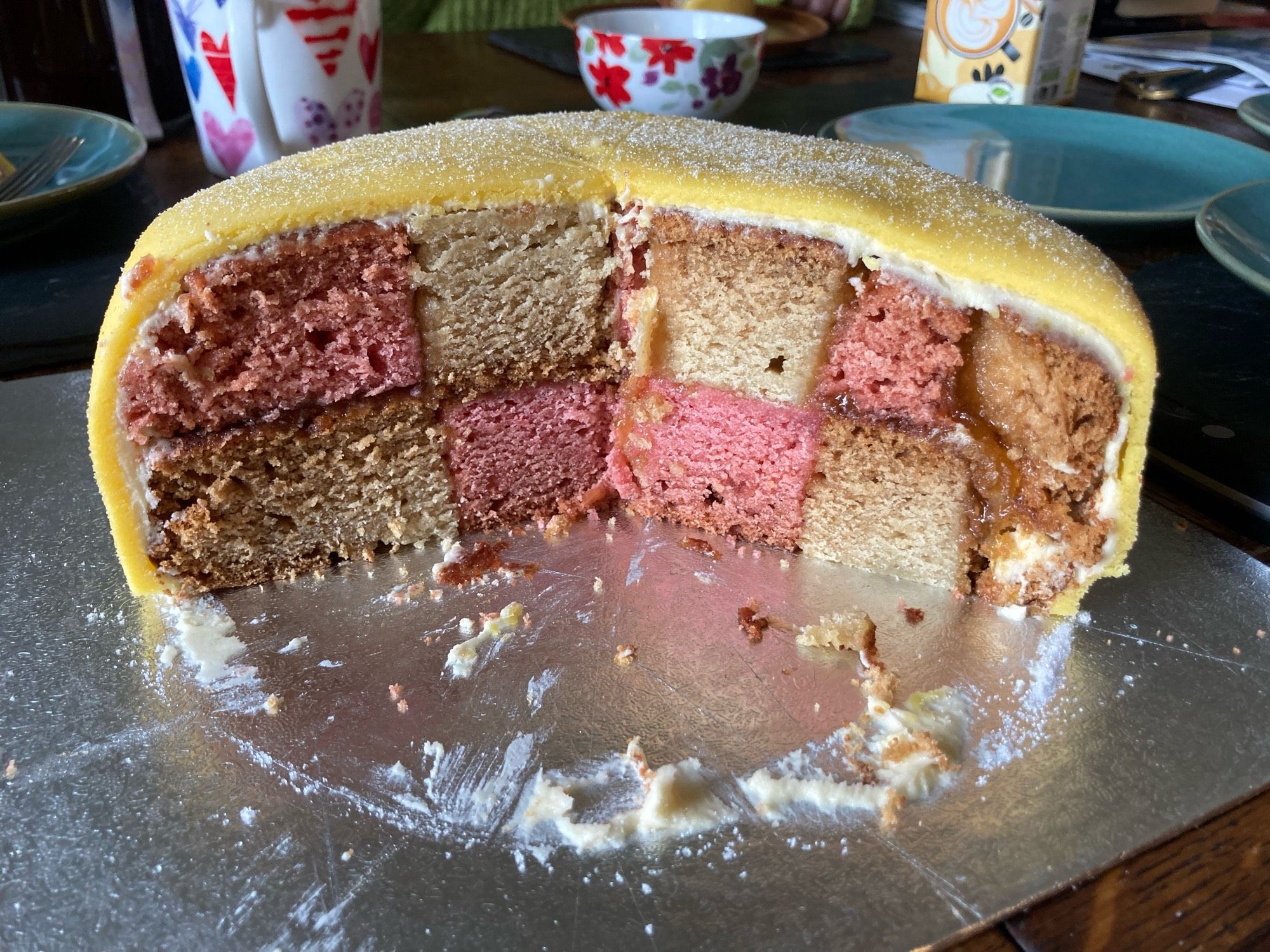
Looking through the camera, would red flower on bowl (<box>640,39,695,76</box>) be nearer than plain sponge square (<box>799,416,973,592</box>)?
No

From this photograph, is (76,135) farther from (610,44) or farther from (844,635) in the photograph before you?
(844,635)

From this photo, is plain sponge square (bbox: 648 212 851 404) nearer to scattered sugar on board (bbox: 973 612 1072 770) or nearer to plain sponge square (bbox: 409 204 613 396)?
plain sponge square (bbox: 409 204 613 396)

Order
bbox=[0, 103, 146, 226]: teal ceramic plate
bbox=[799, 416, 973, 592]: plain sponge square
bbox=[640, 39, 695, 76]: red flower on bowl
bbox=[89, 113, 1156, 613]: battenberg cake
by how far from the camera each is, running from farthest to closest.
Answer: bbox=[640, 39, 695, 76]: red flower on bowl, bbox=[0, 103, 146, 226]: teal ceramic plate, bbox=[799, 416, 973, 592]: plain sponge square, bbox=[89, 113, 1156, 613]: battenberg cake

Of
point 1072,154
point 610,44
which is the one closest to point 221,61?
point 610,44

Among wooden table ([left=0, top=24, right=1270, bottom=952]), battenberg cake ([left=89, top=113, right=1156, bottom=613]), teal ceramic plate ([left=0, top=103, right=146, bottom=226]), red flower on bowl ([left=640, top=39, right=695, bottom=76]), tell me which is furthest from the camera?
red flower on bowl ([left=640, top=39, right=695, bottom=76])

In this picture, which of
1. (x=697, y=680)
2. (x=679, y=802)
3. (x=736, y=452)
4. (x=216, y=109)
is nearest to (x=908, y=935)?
(x=679, y=802)

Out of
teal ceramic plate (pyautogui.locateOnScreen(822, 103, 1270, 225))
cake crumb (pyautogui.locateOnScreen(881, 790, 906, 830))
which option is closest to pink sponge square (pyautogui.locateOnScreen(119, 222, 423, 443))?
cake crumb (pyautogui.locateOnScreen(881, 790, 906, 830))
